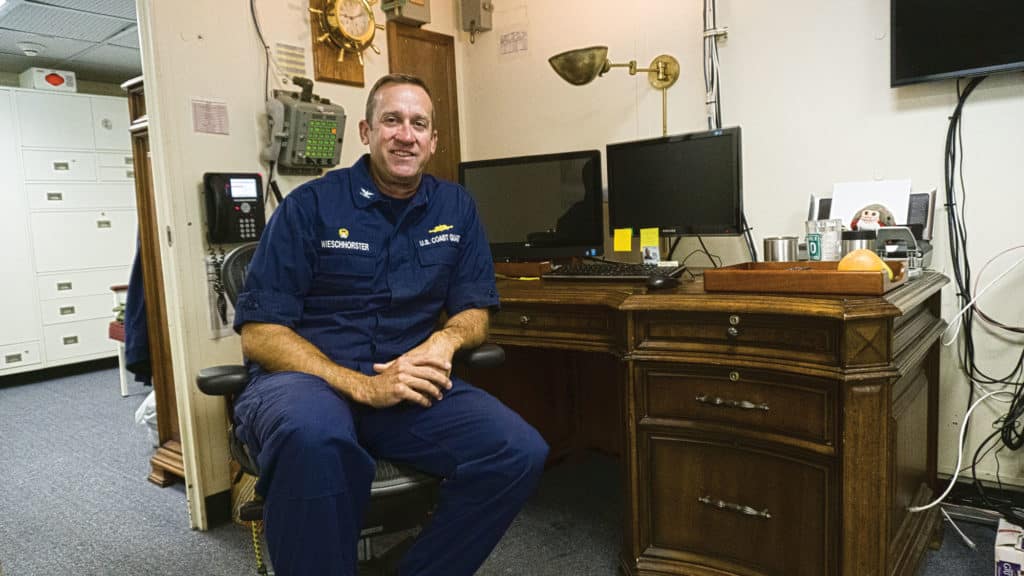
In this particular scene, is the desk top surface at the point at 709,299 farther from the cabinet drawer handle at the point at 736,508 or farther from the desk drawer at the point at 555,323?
the cabinet drawer handle at the point at 736,508

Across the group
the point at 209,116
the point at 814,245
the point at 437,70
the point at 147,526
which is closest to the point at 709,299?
the point at 814,245

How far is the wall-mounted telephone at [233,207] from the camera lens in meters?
2.09

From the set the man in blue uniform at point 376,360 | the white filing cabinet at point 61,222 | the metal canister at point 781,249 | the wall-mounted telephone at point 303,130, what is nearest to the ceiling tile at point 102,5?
the white filing cabinet at point 61,222

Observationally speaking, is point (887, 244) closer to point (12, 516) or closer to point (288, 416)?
point (288, 416)

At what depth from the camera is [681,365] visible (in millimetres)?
1602

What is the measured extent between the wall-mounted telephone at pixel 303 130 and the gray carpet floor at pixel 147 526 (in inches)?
48.2

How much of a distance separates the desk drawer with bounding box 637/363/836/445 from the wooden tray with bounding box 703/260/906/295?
19 cm

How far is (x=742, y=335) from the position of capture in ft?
4.94

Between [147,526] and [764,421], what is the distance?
1.96 meters

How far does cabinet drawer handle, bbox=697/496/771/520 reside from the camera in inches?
60.9

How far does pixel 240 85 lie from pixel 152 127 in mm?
307

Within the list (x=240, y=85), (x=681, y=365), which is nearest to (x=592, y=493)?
(x=681, y=365)

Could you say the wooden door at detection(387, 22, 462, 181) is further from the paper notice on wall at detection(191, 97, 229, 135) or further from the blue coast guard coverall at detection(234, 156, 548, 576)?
the blue coast guard coverall at detection(234, 156, 548, 576)

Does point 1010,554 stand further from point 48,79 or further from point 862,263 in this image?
point 48,79
